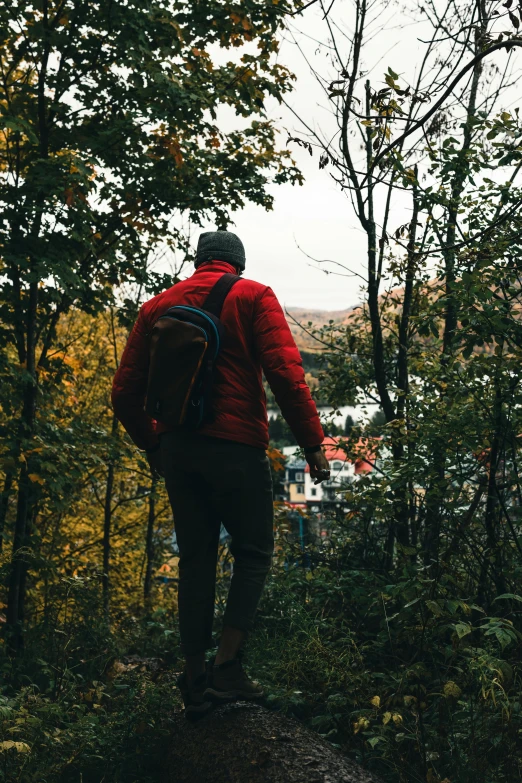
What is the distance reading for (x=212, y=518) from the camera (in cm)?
313

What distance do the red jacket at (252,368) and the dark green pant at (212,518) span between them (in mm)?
95

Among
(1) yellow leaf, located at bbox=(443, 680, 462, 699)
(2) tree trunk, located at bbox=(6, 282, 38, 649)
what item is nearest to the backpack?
(1) yellow leaf, located at bbox=(443, 680, 462, 699)

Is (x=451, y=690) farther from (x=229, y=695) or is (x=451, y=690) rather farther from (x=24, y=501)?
(x=24, y=501)

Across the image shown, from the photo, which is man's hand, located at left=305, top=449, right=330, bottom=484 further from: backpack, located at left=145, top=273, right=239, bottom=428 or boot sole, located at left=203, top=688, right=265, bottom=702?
boot sole, located at left=203, top=688, right=265, bottom=702

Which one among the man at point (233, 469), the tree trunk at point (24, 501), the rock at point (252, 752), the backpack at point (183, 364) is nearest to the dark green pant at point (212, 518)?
the man at point (233, 469)

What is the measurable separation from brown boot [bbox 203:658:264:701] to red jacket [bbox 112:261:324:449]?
962 mm

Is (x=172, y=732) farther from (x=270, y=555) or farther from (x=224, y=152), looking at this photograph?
(x=224, y=152)

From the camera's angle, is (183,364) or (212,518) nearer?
(183,364)

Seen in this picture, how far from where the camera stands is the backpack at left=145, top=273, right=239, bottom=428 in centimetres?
286

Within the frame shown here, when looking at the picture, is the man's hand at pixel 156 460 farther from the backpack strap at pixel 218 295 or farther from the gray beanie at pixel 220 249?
the gray beanie at pixel 220 249

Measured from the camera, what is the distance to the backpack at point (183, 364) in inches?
112

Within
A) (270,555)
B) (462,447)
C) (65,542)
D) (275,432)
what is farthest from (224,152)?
(275,432)

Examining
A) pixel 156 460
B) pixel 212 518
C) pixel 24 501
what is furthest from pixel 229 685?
pixel 24 501

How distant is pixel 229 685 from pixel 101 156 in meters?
4.18
